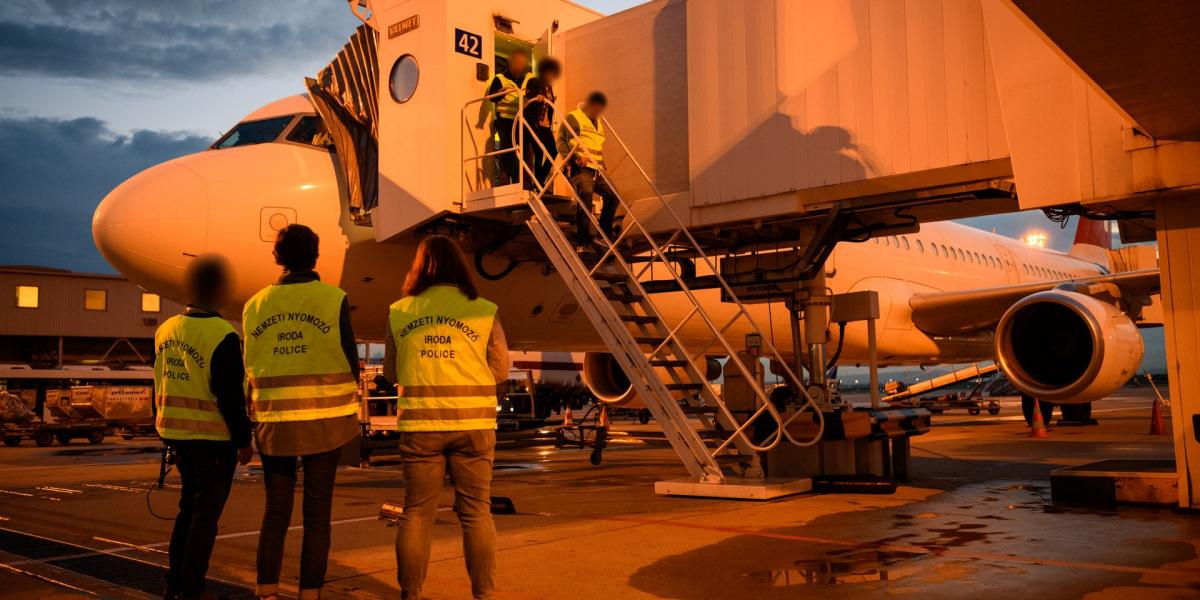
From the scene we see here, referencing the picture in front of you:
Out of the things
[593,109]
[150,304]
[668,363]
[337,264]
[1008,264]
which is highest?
[150,304]

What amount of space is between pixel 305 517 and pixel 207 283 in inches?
50.7

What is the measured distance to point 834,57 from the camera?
800 cm

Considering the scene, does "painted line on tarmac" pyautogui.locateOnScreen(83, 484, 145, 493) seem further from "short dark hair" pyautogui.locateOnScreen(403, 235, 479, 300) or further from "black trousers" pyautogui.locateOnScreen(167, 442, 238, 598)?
"short dark hair" pyautogui.locateOnScreen(403, 235, 479, 300)

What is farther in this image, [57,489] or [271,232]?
[57,489]

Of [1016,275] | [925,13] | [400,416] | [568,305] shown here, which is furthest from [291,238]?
[1016,275]

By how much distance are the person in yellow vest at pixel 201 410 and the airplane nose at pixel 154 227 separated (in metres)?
4.27

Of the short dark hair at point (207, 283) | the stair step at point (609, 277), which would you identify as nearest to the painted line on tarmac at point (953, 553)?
the stair step at point (609, 277)

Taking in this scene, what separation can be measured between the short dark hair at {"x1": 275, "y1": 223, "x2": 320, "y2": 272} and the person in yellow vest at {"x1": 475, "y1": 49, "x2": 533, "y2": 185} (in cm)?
436

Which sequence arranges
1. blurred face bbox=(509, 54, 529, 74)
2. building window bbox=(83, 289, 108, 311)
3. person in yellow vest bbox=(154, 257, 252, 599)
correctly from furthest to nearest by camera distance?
building window bbox=(83, 289, 108, 311)
blurred face bbox=(509, 54, 529, 74)
person in yellow vest bbox=(154, 257, 252, 599)

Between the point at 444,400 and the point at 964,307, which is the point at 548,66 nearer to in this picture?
the point at 444,400

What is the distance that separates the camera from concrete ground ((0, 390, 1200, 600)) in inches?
176

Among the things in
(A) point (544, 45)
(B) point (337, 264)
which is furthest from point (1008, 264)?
(B) point (337, 264)

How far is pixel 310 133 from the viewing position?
32.0 ft

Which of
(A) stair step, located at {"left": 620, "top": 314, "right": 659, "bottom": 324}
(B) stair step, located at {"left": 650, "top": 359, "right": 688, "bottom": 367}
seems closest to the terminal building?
(A) stair step, located at {"left": 620, "top": 314, "right": 659, "bottom": 324}
